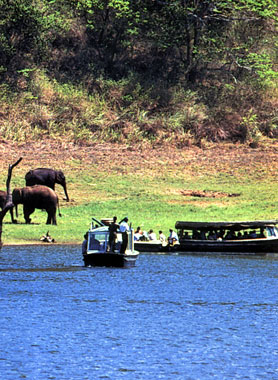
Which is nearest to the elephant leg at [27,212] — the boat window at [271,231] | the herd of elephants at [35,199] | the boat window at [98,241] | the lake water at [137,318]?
the herd of elephants at [35,199]

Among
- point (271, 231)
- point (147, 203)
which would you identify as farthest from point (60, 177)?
point (271, 231)

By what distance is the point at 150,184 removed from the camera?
6769 cm

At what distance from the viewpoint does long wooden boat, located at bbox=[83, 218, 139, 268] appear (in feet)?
149

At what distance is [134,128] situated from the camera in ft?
264

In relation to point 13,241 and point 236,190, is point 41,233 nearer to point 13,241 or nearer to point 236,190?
point 13,241

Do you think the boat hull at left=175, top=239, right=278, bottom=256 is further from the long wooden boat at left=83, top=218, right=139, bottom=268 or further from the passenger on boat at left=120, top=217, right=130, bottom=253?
the passenger on boat at left=120, top=217, right=130, bottom=253

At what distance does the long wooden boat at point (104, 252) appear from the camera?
149 ft

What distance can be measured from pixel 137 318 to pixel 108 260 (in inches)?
441

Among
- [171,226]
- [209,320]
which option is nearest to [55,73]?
[171,226]

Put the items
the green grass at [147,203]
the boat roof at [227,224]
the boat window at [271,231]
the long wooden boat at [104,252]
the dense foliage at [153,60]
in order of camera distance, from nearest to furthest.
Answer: the long wooden boat at [104,252]
the boat roof at [227,224]
the boat window at [271,231]
the green grass at [147,203]
the dense foliage at [153,60]

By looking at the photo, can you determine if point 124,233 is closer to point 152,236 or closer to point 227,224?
point 152,236

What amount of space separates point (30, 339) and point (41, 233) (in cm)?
2392

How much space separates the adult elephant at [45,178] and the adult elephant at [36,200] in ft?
17.2

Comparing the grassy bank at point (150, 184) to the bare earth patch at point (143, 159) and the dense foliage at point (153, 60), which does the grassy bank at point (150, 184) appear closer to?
the bare earth patch at point (143, 159)
